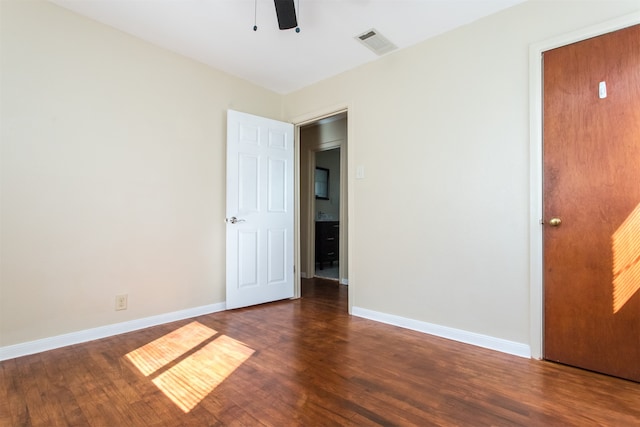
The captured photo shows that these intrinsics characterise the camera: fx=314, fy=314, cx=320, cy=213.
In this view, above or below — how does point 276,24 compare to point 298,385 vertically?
above

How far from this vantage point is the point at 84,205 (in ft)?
7.84

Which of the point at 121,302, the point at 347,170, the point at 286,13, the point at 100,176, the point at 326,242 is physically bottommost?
the point at 121,302

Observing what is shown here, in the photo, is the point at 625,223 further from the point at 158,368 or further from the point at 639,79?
the point at 158,368

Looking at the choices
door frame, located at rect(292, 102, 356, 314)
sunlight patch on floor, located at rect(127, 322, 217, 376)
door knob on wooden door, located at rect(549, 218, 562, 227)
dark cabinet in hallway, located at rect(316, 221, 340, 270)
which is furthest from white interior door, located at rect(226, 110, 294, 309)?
door knob on wooden door, located at rect(549, 218, 562, 227)

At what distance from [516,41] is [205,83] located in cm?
270

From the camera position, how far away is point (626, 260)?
1812 millimetres

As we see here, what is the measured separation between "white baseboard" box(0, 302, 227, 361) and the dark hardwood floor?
2.9 inches

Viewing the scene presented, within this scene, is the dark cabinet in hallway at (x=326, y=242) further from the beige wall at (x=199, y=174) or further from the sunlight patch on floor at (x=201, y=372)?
the sunlight patch on floor at (x=201, y=372)

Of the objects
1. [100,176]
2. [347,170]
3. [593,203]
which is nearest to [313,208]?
[347,170]

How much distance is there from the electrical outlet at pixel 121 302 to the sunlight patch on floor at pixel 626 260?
342 centimetres

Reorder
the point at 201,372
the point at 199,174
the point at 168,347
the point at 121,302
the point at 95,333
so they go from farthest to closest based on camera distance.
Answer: the point at 199,174 < the point at 121,302 < the point at 95,333 < the point at 168,347 < the point at 201,372

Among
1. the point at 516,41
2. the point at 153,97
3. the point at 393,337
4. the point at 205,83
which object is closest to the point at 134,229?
the point at 153,97

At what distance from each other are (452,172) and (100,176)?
9.14ft

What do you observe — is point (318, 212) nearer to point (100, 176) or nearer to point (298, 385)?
point (100, 176)
